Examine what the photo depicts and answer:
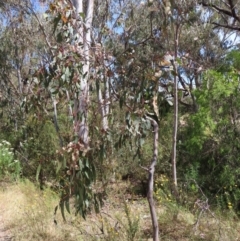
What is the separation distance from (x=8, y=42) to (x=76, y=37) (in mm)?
10613

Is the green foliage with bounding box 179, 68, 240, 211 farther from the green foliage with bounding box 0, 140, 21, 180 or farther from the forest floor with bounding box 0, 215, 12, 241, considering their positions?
the green foliage with bounding box 0, 140, 21, 180

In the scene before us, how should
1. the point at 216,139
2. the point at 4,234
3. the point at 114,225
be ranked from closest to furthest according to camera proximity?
the point at 114,225, the point at 4,234, the point at 216,139

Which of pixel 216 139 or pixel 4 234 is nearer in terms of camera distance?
pixel 4 234

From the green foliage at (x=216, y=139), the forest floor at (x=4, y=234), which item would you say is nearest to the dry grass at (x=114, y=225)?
the forest floor at (x=4, y=234)

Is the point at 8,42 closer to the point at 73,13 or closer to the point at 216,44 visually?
the point at 216,44

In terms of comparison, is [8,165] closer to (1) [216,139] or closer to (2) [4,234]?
(2) [4,234]

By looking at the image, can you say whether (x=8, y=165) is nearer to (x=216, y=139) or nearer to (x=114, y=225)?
(x=216, y=139)

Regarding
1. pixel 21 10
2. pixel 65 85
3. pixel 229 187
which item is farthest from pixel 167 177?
pixel 21 10

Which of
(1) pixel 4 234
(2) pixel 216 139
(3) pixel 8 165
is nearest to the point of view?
(1) pixel 4 234

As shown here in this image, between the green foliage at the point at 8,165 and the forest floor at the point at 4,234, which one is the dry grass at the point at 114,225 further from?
the green foliage at the point at 8,165

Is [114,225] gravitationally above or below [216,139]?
below

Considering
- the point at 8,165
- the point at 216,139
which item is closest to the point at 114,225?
the point at 216,139

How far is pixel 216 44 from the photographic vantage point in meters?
19.0

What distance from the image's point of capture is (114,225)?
554 centimetres
